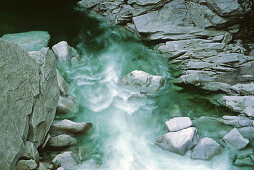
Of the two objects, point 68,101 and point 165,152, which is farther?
point 68,101

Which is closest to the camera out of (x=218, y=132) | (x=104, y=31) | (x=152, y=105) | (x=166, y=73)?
(x=218, y=132)

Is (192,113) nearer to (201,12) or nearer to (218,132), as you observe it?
(218,132)

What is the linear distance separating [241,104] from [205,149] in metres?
2.29

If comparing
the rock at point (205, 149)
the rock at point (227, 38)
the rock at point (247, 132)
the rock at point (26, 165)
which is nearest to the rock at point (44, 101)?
the rock at point (26, 165)

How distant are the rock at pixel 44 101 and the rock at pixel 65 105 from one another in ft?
0.93

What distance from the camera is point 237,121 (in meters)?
6.62

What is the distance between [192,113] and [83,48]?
5884 mm

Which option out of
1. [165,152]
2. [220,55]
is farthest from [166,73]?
[165,152]

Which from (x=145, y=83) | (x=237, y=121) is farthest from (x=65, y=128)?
(x=237, y=121)

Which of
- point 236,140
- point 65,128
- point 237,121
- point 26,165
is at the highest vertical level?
point 26,165

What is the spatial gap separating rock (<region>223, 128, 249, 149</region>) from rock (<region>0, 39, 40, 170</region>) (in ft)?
13.9

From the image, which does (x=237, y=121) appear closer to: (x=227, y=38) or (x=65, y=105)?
(x=65, y=105)

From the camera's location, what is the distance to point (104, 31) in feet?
42.5

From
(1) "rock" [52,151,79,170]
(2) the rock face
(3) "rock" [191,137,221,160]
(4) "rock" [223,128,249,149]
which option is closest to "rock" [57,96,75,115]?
(2) the rock face
